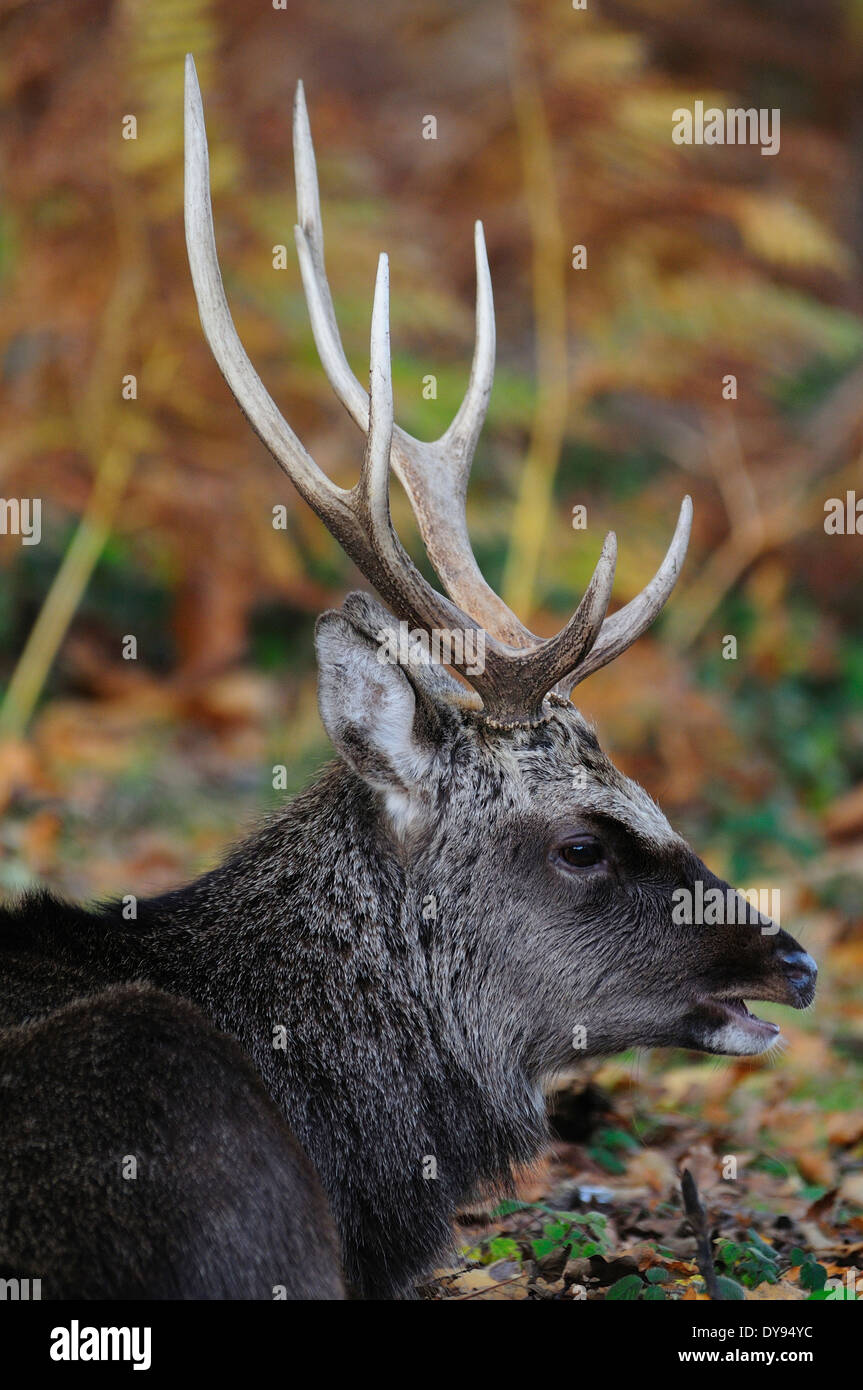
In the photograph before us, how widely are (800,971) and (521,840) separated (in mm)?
908

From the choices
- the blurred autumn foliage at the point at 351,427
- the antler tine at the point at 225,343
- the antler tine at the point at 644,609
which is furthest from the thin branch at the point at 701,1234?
the blurred autumn foliage at the point at 351,427

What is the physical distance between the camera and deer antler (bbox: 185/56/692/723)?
4289 millimetres

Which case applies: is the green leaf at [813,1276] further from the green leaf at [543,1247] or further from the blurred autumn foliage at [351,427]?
the blurred autumn foliage at [351,427]

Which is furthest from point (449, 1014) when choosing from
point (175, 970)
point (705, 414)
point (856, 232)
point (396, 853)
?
point (856, 232)

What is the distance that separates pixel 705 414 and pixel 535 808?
7.64m

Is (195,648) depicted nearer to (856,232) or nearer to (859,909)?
(859,909)

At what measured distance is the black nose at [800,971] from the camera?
4406 millimetres

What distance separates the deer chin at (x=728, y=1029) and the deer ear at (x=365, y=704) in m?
1.15

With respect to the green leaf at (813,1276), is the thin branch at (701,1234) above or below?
above

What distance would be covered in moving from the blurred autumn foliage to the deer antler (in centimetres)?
290

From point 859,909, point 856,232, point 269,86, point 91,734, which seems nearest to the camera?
point 859,909

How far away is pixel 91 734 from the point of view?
9.20 m

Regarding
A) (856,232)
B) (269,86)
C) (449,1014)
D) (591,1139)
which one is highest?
(856,232)

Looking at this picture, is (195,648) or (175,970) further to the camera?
(195,648)
